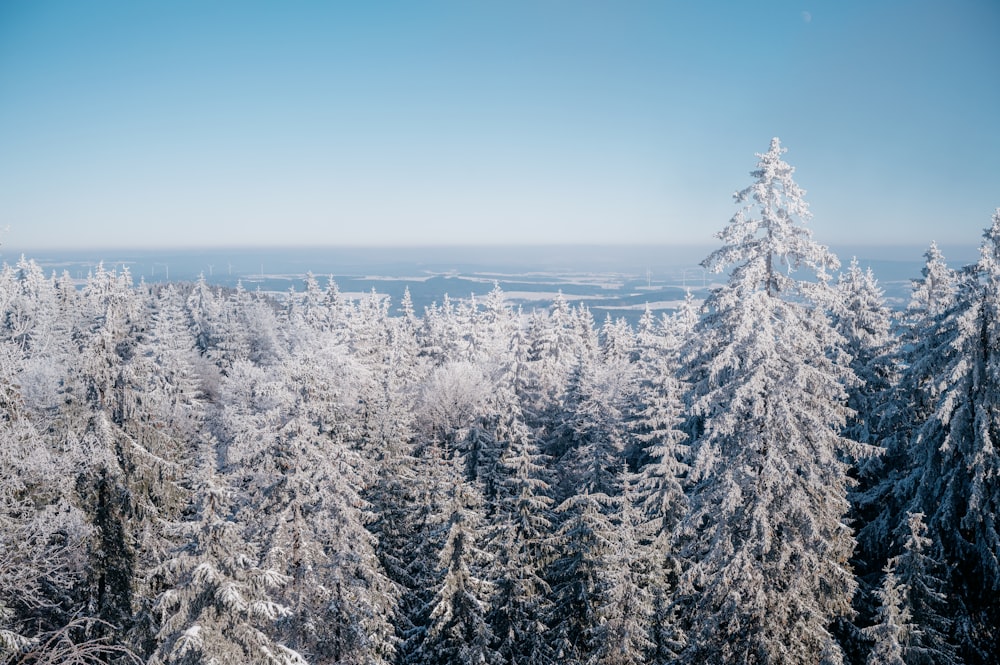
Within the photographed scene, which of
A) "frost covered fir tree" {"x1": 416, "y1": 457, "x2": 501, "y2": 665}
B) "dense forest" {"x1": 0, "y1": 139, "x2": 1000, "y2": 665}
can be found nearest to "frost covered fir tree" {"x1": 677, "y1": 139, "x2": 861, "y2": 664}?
"dense forest" {"x1": 0, "y1": 139, "x2": 1000, "y2": 665}

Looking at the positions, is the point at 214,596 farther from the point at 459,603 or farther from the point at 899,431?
the point at 899,431

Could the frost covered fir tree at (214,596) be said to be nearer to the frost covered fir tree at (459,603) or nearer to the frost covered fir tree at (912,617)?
the frost covered fir tree at (459,603)

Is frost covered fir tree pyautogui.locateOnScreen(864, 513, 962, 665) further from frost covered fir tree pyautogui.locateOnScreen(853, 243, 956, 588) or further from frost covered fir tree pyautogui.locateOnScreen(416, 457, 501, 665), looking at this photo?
frost covered fir tree pyautogui.locateOnScreen(416, 457, 501, 665)

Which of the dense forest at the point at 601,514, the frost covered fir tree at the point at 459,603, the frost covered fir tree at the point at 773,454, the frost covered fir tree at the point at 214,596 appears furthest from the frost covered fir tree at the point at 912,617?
Result: the frost covered fir tree at the point at 214,596

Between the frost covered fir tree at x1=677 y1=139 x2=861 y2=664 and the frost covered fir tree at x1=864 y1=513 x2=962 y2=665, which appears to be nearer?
the frost covered fir tree at x1=677 y1=139 x2=861 y2=664

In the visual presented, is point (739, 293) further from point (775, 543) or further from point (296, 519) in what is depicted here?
point (296, 519)

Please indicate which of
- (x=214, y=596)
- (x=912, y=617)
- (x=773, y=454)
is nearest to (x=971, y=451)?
(x=912, y=617)
